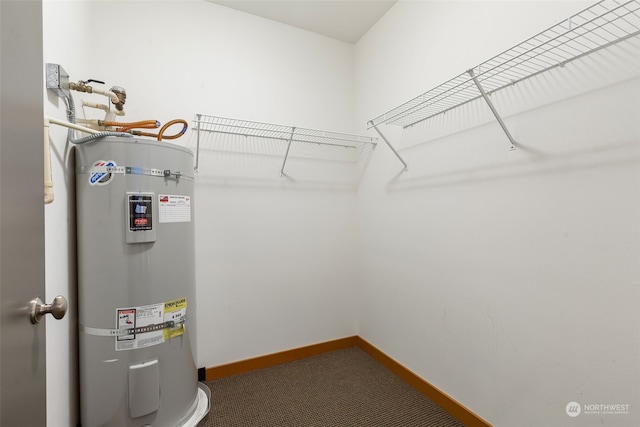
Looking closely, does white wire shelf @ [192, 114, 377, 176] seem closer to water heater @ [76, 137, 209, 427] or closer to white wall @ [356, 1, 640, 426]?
white wall @ [356, 1, 640, 426]

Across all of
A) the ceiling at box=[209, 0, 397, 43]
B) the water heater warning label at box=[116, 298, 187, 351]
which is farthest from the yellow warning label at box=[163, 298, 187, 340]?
the ceiling at box=[209, 0, 397, 43]

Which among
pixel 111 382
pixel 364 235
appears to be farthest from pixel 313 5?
pixel 111 382

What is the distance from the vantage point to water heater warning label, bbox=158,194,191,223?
1446 mm

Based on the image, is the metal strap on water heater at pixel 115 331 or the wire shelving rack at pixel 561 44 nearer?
the wire shelving rack at pixel 561 44

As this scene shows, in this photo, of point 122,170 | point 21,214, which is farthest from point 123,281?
point 21,214

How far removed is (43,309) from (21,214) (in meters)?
0.23

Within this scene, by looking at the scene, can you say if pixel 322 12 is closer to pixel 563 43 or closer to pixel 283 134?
pixel 283 134

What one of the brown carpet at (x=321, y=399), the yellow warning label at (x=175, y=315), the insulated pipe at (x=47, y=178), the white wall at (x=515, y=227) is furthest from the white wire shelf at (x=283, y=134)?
the brown carpet at (x=321, y=399)

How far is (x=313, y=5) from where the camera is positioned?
213 centimetres

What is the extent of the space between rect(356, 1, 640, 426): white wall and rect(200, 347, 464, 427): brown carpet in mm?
212

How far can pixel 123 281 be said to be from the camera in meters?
1.35

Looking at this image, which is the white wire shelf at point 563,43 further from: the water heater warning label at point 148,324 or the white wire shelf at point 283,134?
the water heater warning label at point 148,324

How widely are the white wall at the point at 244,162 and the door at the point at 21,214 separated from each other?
0.87 m

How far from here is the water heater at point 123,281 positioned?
134 centimetres
